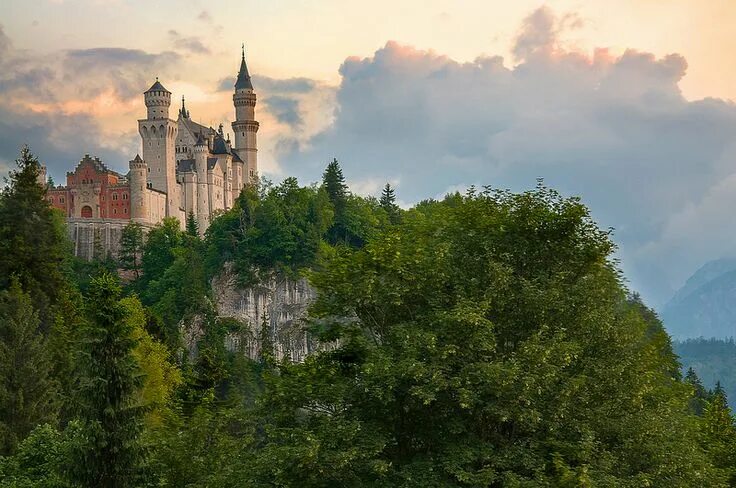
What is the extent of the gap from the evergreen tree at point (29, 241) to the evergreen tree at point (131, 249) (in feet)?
214

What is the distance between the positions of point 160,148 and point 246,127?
18.6 m

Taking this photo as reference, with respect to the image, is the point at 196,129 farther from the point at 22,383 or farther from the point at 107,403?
the point at 107,403

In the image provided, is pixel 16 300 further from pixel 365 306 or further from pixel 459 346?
pixel 459 346

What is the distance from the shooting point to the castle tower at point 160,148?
5271 inches

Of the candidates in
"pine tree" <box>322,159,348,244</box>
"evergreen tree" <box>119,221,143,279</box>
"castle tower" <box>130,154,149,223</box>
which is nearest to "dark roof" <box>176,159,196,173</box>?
"castle tower" <box>130,154,149,223</box>

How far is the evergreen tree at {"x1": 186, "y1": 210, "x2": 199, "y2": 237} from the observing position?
430ft

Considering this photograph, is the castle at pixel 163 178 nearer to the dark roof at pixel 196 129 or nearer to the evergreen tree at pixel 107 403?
the dark roof at pixel 196 129

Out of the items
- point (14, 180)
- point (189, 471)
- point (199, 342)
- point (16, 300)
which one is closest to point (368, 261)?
point (189, 471)

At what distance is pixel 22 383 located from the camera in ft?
127

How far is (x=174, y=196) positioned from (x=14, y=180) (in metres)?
79.7

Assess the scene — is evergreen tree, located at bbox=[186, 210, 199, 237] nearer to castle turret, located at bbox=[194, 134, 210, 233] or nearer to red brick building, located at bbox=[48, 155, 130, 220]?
castle turret, located at bbox=[194, 134, 210, 233]

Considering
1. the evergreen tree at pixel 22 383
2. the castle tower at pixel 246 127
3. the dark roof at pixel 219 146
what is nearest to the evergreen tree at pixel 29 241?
the evergreen tree at pixel 22 383

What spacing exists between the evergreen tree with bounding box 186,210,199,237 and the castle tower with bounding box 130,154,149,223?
6.39 m

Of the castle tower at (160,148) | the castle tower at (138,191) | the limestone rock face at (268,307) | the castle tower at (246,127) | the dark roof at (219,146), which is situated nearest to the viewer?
the limestone rock face at (268,307)
